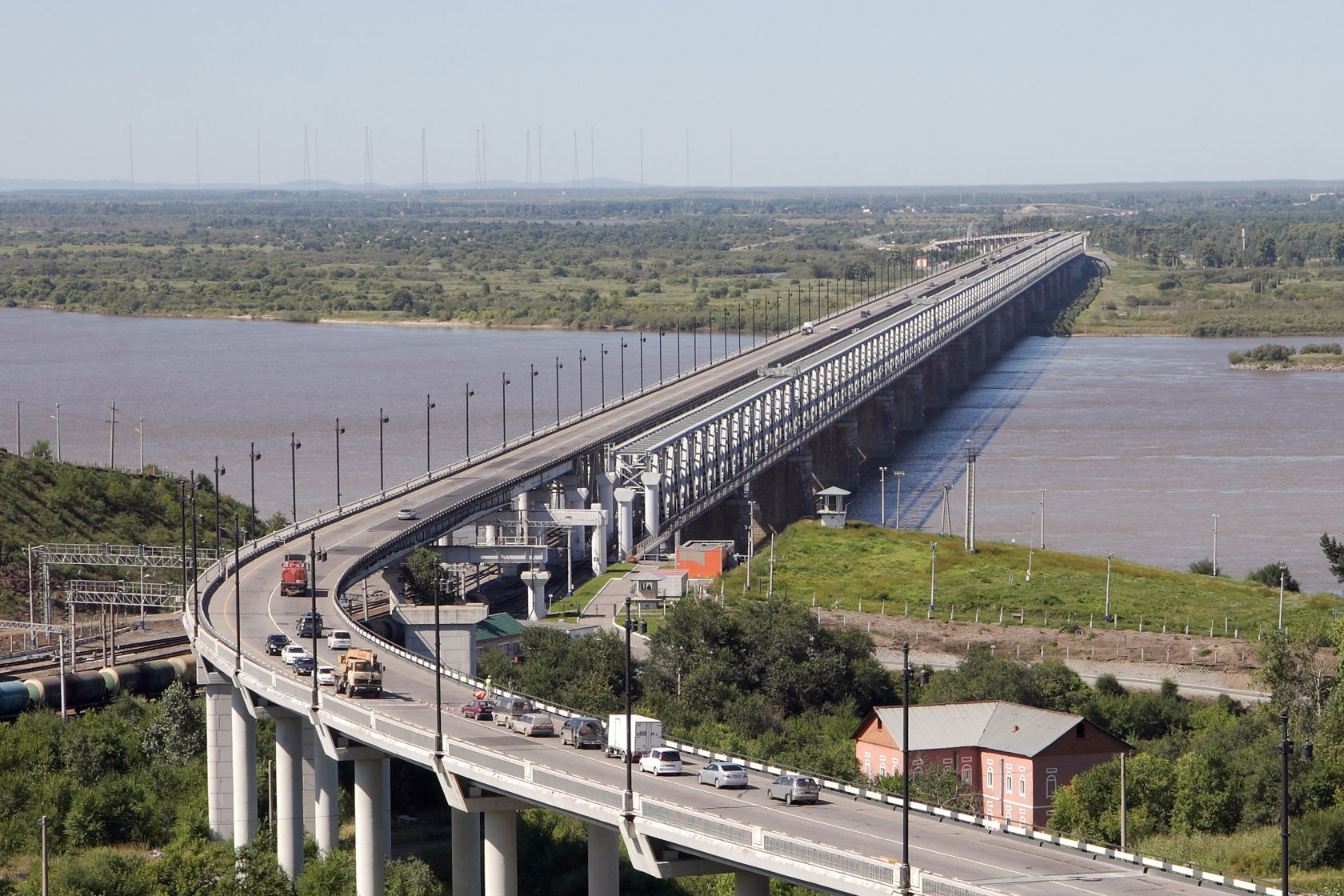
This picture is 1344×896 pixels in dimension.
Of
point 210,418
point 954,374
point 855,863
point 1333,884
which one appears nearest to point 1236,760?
point 1333,884

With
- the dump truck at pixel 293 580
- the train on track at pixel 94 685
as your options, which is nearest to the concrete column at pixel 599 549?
the train on track at pixel 94 685

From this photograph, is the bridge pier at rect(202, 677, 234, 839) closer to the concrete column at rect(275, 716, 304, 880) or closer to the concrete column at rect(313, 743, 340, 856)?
the concrete column at rect(275, 716, 304, 880)

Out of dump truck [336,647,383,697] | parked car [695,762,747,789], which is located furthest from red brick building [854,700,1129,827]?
parked car [695,762,747,789]

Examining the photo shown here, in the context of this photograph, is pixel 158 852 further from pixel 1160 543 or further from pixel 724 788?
pixel 1160 543

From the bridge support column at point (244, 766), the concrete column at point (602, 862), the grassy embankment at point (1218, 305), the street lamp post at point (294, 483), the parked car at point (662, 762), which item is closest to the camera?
the concrete column at point (602, 862)

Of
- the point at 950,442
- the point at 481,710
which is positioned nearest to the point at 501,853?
the point at 481,710

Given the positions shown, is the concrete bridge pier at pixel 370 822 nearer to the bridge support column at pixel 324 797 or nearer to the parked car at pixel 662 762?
the bridge support column at pixel 324 797
